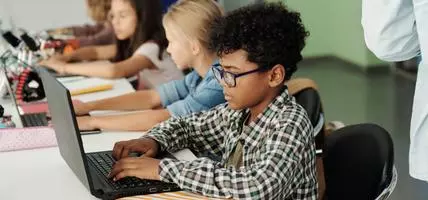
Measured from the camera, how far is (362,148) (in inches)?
68.8

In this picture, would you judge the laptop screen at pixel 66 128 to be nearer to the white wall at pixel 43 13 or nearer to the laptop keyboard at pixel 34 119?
the laptop keyboard at pixel 34 119

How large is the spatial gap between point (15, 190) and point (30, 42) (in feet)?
5.18

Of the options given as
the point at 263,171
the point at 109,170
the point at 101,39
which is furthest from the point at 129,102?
the point at 101,39

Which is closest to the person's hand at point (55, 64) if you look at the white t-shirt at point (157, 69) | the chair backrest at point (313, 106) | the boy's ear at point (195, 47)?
the white t-shirt at point (157, 69)

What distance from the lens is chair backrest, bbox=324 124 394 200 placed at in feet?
5.47

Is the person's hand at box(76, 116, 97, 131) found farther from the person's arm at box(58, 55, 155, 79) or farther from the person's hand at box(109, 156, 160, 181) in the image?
the person's arm at box(58, 55, 155, 79)

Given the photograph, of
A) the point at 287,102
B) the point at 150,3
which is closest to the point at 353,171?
the point at 287,102

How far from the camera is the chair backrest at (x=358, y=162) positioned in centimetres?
167

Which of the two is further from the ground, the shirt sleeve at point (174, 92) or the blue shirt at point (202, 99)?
the blue shirt at point (202, 99)

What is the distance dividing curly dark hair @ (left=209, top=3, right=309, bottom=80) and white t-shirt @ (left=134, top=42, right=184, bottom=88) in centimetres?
140

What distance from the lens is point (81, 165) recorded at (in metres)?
1.59

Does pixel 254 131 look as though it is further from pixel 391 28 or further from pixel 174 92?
pixel 174 92

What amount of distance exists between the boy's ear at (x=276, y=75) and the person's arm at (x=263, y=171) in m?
0.13

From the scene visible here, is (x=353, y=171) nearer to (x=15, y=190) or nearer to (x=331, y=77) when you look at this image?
(x=15, y=190)
